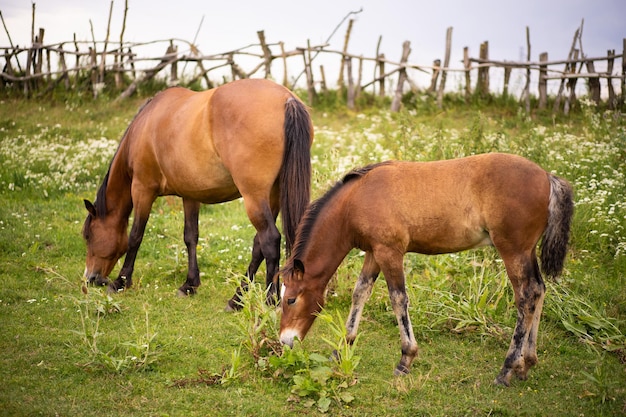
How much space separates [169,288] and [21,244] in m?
2.47

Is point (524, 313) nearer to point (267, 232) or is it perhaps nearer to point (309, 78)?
point (267, 232)

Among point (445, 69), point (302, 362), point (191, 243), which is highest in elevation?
point (445, 69)

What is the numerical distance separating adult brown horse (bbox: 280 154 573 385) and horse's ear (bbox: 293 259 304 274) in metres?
0.01

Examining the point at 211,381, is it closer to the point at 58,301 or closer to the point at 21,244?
the point at 58,301

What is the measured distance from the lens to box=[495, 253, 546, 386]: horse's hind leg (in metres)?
4.66

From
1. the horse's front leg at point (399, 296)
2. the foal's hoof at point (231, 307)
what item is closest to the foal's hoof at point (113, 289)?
the foal's hoof at point (231, 307)

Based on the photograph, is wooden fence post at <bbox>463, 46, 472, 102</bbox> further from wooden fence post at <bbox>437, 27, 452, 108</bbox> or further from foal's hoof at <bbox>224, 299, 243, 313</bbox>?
foal's hoof at <bbox>224, 299, 243, 313</bbox>

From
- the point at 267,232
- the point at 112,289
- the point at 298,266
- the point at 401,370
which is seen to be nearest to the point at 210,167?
the point at 267,232

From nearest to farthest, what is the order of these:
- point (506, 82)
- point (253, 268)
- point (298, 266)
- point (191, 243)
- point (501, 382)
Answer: point (501, 382) < point (298, 266) < point (253, 268) < point (191, 243) < point (506, 82)

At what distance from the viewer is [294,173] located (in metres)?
6.02

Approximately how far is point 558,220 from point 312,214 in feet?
6.27

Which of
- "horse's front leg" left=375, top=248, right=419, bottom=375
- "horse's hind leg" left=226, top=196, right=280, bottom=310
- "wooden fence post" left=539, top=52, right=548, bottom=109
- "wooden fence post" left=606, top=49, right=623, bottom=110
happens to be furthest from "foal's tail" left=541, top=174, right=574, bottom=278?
"wooden fence post" left=539, top=52, right=548, bottom=109

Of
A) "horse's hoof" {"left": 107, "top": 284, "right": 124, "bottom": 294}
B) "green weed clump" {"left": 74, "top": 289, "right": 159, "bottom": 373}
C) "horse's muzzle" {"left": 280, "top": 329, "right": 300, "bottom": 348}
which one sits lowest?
"horse's hoof" {"left": 107, "top": 284, "right": 124, "bottom": 294}

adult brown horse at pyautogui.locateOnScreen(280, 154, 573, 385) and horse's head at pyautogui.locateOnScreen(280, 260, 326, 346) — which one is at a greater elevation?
adult brown horse at pyautogui.locateOnScreen(280, 154, 573, 385)
